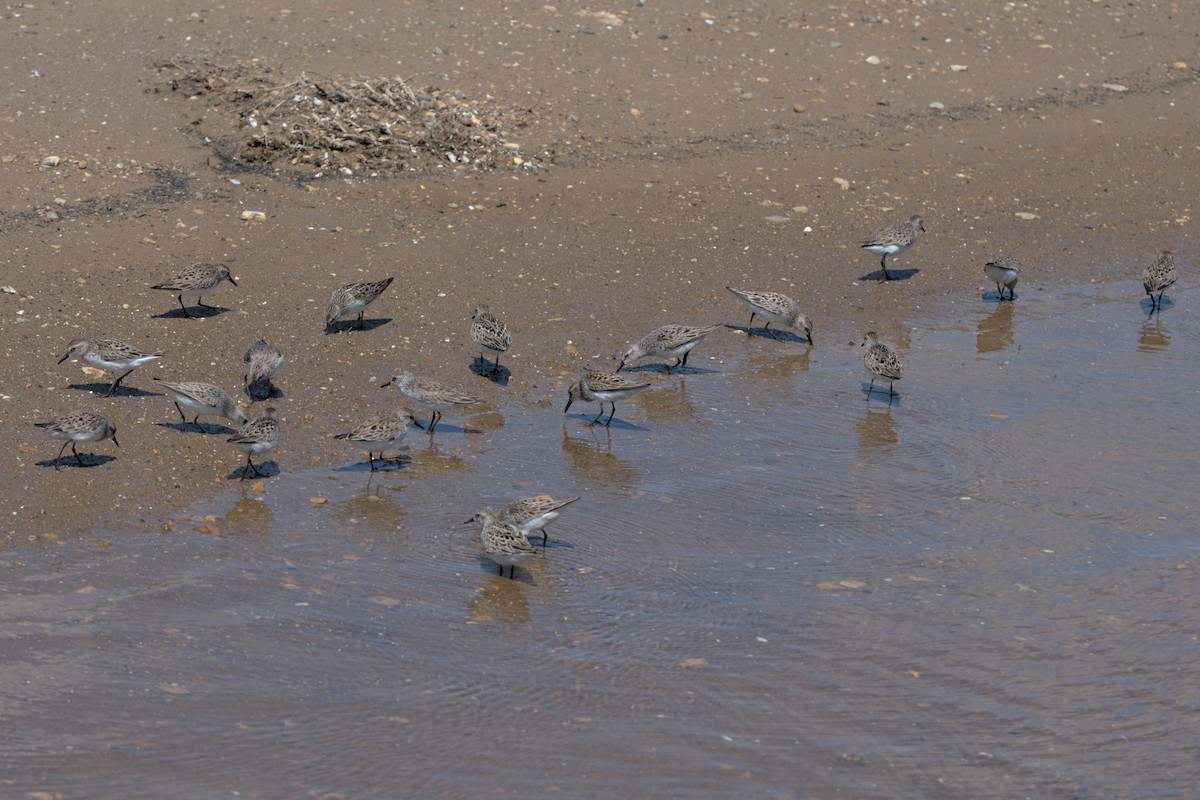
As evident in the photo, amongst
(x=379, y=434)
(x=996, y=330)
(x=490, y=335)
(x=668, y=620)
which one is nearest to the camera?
(x=668, y=620)

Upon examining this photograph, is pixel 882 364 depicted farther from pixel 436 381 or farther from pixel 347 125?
pixel 347 125

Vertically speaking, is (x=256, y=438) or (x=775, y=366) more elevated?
(x=775, y=366)

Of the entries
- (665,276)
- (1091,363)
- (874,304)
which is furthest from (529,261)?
(1091,363)

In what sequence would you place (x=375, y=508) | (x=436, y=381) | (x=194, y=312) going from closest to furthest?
(x=375, y=508) < (x=436, y=381) < (x=194, y=312)

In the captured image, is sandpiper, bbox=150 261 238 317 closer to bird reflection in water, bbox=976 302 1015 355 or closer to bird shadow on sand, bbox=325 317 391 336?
bird shadow on sand, bbox=325 317 391 336

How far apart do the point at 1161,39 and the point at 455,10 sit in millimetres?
11898

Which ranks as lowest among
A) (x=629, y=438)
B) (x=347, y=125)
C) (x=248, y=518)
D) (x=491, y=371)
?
(x=248, y=518)

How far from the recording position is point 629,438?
38.2 ft

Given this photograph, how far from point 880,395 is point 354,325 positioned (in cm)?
503

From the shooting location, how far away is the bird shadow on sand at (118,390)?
11.5 meters

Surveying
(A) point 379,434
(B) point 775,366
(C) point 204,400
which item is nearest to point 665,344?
(B) point 775,366

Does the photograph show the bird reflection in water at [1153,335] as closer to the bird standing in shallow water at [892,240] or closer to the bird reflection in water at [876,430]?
the bird standing in shallow water at [892,240]

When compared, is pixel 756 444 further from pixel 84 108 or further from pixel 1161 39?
pixel 1161 39

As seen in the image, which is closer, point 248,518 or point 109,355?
point 248,518
